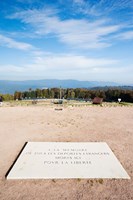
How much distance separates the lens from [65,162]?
27.0 feet

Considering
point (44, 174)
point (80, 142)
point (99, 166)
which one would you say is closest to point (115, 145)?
point (80, 142)

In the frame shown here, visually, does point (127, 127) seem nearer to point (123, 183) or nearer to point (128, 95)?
point (123, 183)

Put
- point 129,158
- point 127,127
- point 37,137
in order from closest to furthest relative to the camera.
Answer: point 129,158 → point 37,137 → point 127,127

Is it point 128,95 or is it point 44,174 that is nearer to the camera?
point 44,174

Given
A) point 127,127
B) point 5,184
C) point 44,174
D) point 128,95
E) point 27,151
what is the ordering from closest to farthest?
1. point 5,184
2. point 44,174
3. point 27,151
4. point 127,127
5. point 128,95

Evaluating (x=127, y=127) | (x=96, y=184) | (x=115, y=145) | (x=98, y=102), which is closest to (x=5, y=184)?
(x=96, y=184)

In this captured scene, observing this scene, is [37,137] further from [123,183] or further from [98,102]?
[98,102]

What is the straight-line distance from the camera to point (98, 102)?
33.4 metres

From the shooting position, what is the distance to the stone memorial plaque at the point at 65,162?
24.0 ft

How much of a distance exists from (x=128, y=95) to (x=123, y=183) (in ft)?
176

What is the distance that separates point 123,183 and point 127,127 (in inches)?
336

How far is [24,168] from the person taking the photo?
7750 mm

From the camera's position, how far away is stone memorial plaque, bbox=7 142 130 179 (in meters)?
7.32

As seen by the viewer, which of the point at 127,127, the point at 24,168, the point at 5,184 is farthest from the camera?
the point at 127,127
